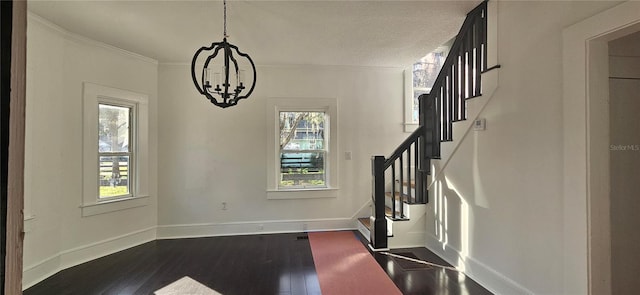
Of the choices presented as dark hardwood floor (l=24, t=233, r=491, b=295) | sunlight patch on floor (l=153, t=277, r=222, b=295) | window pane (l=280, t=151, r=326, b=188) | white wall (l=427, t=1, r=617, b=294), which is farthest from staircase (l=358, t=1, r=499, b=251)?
sunlight patch on floor (l=153, t=277, r=222, b=295)

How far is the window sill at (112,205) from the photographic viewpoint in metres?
3.32

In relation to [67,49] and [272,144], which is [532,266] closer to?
[272,144]

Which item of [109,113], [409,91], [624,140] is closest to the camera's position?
[624,140]

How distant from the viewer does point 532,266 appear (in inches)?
84.2

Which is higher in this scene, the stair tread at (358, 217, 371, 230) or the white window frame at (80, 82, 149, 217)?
the white window frame at (80, 82, 149, 217)

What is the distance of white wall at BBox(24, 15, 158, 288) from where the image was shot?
8.96 feet

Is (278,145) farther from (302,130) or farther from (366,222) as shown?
(366,222)

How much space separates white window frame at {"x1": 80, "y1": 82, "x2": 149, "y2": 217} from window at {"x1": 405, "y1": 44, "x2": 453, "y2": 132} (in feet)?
12.8

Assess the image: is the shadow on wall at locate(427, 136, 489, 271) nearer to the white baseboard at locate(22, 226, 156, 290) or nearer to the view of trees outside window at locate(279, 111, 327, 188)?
the view of trees outside window at locate(279, 111, 327, 188)

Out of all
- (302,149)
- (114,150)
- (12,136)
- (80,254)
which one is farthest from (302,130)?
(12,136)

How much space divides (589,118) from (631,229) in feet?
2.96

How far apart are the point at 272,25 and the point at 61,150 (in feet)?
8.71

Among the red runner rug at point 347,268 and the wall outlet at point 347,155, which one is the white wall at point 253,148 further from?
the red runner rug at point 347,268

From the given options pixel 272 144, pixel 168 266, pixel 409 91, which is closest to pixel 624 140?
pixel 409 91
